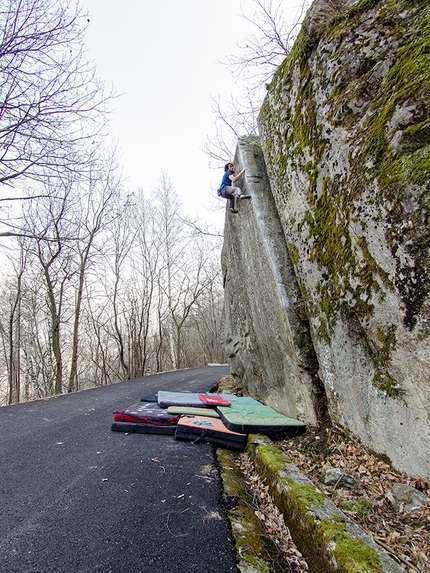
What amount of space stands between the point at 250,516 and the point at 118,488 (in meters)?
1.12

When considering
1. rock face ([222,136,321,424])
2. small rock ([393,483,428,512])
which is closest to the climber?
rock face ([222,136,321,424])

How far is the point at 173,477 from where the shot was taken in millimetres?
2686

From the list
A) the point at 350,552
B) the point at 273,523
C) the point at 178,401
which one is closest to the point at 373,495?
the point at 273,523

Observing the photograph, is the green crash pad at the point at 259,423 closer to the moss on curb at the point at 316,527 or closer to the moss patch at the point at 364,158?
the moss on curb at the point at 316,527

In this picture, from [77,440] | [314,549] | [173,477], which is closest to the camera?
[314,549]

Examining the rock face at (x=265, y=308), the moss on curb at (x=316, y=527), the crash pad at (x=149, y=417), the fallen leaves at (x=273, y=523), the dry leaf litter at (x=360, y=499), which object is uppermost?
the rock face at (x=265, y=308)

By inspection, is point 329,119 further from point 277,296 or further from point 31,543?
point 31,543

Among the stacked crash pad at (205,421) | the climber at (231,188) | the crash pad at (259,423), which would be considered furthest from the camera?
the climber at (231,188)

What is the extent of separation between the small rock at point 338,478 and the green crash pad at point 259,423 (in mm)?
1017

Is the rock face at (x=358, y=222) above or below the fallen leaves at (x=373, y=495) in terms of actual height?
A: above

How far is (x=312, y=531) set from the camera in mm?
1627

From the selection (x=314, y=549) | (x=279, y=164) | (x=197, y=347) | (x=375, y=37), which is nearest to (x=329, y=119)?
(x=375, y=37)

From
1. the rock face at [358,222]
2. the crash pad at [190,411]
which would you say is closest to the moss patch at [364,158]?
the rock face at [358,222]

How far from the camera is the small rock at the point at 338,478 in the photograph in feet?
7.42
